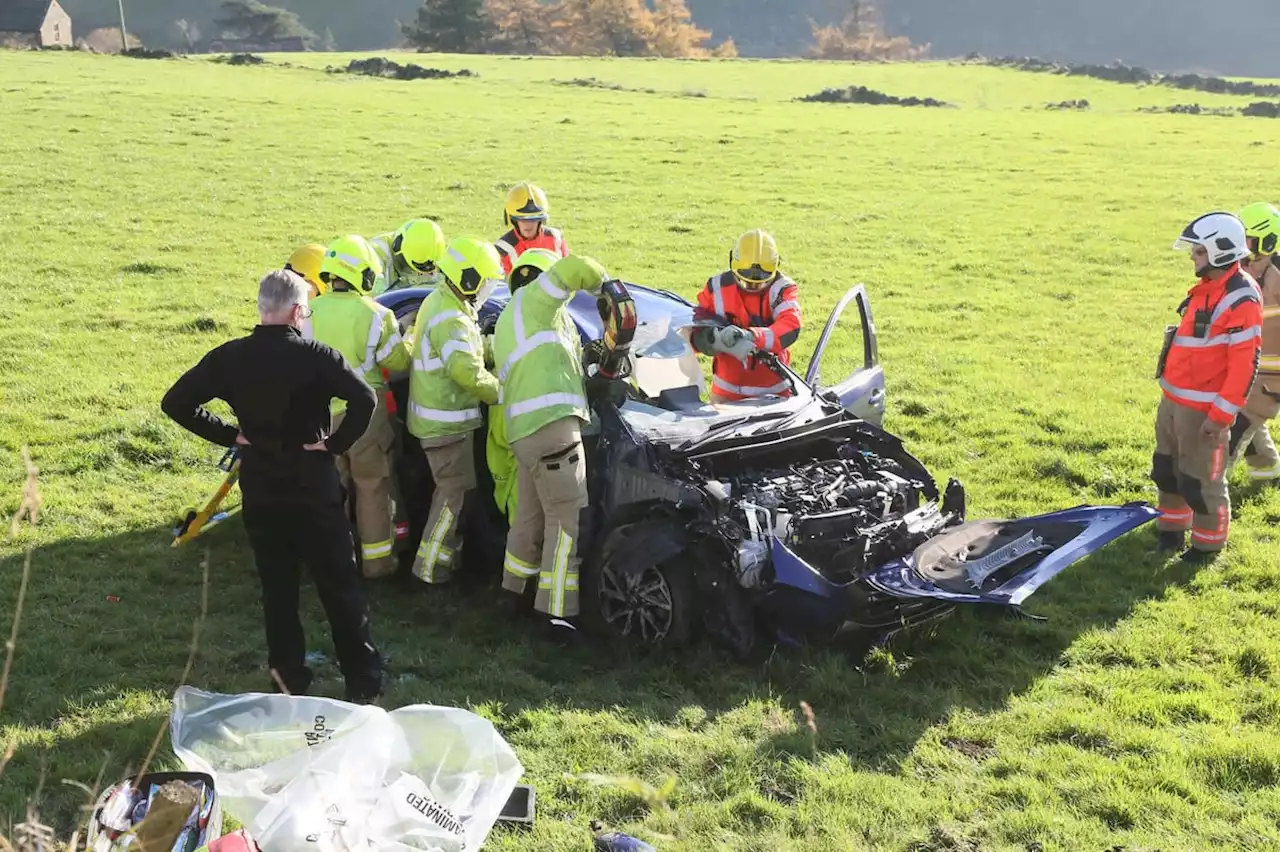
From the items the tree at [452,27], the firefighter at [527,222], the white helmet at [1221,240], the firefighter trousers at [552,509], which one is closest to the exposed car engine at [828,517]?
the firefighter trousers at [552,509]

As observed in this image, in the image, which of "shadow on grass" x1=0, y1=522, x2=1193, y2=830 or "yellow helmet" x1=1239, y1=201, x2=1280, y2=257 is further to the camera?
"yellow helmet" x1=1239, y1=201, x2=1280, y2=257

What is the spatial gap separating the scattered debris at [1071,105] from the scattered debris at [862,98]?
143 inches

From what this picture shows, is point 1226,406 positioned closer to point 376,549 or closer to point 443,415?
point 443,415

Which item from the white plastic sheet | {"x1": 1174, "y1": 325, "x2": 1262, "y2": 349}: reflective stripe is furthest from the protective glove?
the white plastic sheet

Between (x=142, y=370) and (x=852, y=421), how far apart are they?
7179mm

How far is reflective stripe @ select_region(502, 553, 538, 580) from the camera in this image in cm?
602

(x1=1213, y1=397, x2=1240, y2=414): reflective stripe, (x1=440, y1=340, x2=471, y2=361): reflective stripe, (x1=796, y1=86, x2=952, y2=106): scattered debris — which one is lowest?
(x1=1213, y1=397, x2=1240, y2=414): reflective stripe

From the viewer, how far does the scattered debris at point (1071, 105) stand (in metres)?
38.8

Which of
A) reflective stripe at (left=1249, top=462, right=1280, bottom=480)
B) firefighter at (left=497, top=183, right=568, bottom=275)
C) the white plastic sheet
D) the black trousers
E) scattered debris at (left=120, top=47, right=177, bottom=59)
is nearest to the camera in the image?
the white plastic sheet

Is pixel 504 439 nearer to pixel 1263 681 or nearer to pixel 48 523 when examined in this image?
pixel 48 523

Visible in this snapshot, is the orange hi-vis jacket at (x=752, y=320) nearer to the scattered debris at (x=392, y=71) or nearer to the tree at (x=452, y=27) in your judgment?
the scattered debris at (x=392, y=71)

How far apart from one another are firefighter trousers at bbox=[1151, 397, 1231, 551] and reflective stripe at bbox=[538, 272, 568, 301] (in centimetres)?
383

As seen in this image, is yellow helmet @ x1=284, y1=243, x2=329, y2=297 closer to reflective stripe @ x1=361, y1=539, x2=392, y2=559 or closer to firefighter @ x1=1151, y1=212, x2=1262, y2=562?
reflective stripe @ x1=361, y1=539, x2=392, y2=559

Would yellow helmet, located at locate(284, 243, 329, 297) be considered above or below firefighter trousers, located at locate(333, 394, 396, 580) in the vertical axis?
above
